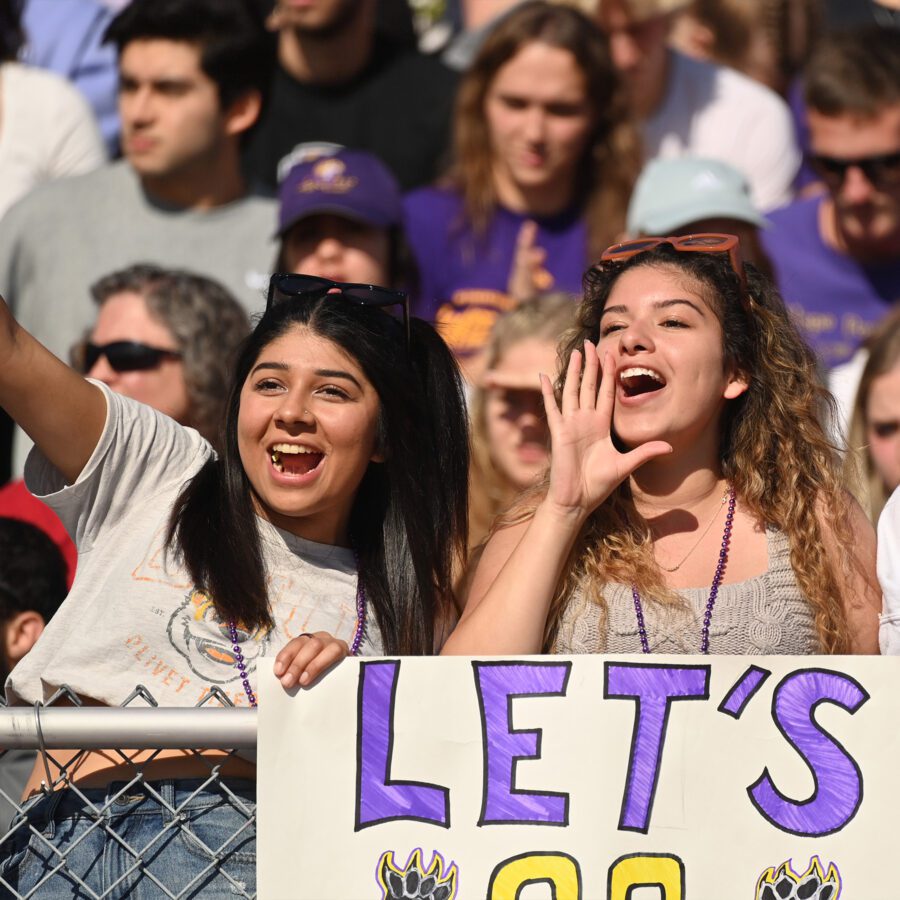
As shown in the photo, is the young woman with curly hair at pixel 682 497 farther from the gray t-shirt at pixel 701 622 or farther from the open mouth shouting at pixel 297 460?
the open mouth shouting at pixel 297 460

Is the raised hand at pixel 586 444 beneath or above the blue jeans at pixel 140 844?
above

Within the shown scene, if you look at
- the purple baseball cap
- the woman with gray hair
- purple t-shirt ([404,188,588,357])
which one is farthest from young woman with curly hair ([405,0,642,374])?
the woman with gray hair

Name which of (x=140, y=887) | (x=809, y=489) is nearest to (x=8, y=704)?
(x=140, y=887)

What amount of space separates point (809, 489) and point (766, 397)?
9.4 inches

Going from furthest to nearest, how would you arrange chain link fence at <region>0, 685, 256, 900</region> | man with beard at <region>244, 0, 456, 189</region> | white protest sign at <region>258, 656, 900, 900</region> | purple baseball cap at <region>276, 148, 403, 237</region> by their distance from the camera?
man with beard at <region>244, 0, 456, 189</region> → purple baseball cap at <region>276, 148, 403, 237</region> → chain link fence at <region>0, 685, 256, 900</region> → white protest sign at <region>258, 656, 900, 900</region>

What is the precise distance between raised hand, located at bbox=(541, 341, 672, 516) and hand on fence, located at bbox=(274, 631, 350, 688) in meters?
0.66

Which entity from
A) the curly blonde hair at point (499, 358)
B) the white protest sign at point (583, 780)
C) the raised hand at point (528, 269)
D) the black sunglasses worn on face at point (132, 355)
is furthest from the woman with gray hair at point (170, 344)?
the white protest sign at point (583, 780)

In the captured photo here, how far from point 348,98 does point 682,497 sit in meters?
3.12

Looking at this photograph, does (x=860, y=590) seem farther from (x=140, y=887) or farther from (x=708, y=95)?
(x=708, y=95)

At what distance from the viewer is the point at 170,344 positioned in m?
4.71

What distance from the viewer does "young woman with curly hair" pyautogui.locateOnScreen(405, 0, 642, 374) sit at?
546cm

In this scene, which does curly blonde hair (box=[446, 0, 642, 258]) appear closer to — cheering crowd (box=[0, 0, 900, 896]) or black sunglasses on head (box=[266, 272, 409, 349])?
cheering crowd (box=[0, 0, 900, 896])

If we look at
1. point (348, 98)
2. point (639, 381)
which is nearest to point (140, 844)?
point (639, 381)

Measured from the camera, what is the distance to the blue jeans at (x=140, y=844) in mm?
2889
